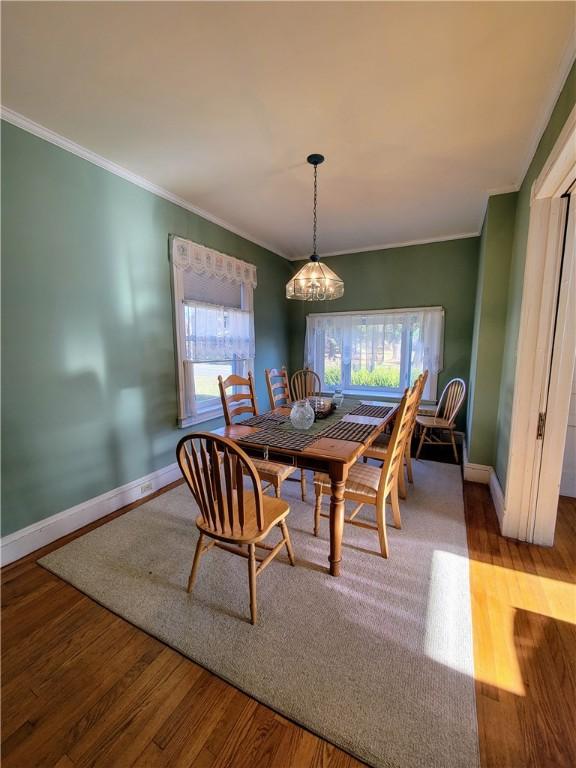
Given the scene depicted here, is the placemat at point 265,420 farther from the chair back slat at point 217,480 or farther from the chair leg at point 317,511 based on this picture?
the chair back slat at point 217,480

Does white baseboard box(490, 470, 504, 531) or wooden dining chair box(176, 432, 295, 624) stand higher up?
wooden dining chair box(176, 432, 295, 624)

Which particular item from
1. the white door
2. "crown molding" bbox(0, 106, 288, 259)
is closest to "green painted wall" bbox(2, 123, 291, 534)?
"crown molding" bbox(0, 106, 288, 259)

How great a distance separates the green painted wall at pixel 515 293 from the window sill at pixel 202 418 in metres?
2.61

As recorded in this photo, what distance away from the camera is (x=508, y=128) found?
1.89 metres

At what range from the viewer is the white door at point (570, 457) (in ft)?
8.50

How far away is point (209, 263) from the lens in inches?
126

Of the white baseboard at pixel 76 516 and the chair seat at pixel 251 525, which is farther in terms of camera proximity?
the white baseboard at pixel 76 516

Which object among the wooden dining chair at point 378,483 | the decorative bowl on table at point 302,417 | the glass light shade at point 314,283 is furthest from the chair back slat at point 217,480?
the glass light shade at point 314,283

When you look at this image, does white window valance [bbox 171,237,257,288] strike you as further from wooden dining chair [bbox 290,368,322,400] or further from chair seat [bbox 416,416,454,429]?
chair seat [bbox 416,416,454,429]

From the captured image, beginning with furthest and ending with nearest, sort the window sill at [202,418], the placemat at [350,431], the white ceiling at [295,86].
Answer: the window sill at [202,418], the placemat at [350,431], the white ceiling at [295,86]

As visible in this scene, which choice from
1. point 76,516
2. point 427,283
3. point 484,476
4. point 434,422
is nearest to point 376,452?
point 484,476

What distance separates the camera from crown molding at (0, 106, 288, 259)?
71.1 inches

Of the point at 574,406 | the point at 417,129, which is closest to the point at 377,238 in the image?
the point at 417,129

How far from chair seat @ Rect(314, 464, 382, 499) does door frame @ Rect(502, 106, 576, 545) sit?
3.11ft
